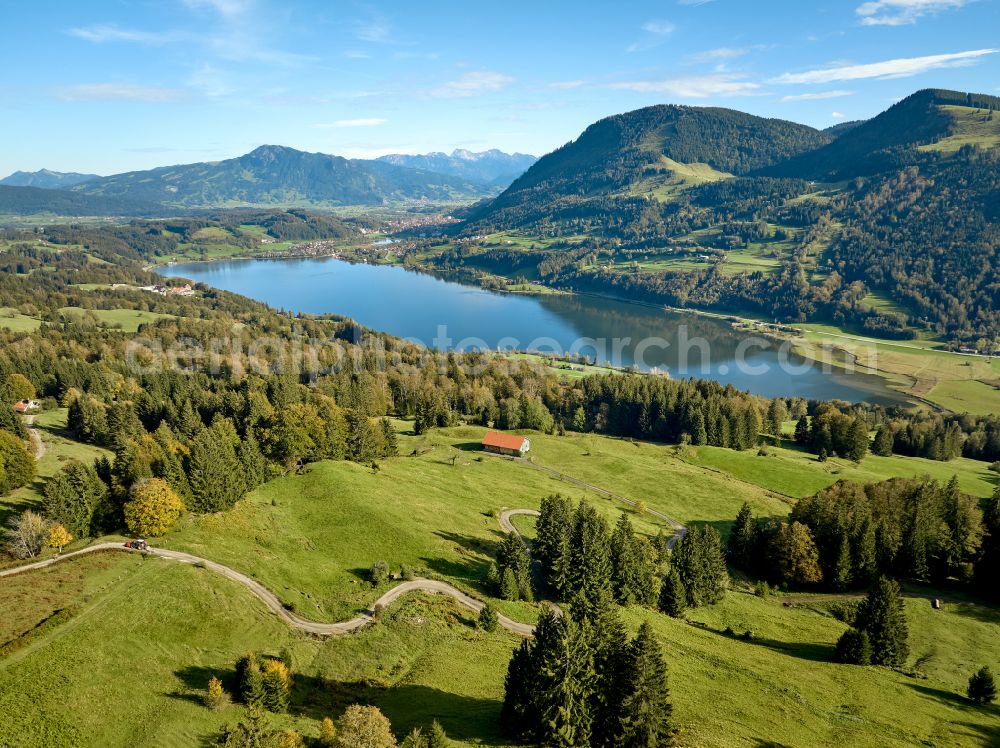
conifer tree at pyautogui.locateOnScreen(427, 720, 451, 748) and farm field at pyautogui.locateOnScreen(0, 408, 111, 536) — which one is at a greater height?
conifer tree at pyautogui.locateOnScreen(427, 720, 451, 748)

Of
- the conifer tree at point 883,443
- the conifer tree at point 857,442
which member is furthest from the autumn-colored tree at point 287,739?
the conifer tree at point 883,443

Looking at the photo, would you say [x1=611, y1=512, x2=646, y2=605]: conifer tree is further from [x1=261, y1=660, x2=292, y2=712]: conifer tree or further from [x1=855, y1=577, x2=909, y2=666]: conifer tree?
[x1=261, y1=660, x2=292, y2=712]: conifer tree

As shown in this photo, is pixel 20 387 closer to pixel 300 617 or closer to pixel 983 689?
pixel 300 617

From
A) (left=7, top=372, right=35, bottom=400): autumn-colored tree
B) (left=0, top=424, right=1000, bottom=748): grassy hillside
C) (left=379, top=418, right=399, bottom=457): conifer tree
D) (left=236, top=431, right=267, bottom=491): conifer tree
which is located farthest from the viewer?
(left=7, top=372, right=35, bottom=400): autumn-colored tree

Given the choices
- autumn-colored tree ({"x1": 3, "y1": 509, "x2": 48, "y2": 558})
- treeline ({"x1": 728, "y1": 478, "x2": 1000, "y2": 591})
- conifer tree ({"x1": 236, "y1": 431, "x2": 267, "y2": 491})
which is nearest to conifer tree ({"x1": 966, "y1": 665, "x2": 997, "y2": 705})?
treeline ({"x1": 728, "y1": 478, "x2": 1000, "y2": 591})

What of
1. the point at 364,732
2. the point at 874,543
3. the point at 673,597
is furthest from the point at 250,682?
the point at 874,543

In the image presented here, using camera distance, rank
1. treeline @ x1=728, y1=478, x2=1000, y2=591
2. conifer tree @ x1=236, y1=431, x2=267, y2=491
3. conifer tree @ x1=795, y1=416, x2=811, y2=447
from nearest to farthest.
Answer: treeline @ x1=728, y1=478, x2=1000, y2=591
conifer tree @ x1=236, y1=431, x2=267, y2=491
conifer tree @ x1=795, y1=416, x2=811, y2=447
